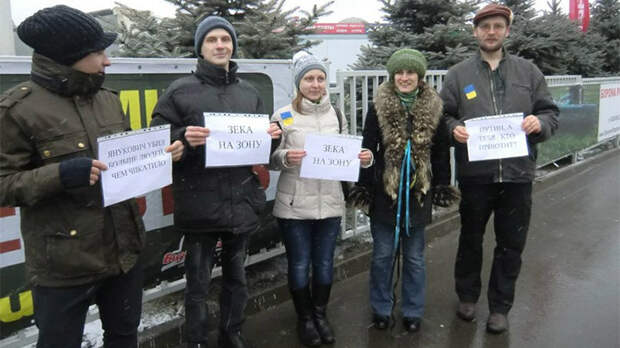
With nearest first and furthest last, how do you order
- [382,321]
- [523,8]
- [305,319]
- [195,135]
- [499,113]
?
[195,135] → [499,113] → [305,319] → [382,321] → [523,8]

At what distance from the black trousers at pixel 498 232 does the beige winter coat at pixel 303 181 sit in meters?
1.00

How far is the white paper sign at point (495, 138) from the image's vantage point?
2990mm

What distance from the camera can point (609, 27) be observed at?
49.1 feet

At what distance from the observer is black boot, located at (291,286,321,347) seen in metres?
3.20

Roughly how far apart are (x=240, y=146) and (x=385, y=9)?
605 cm

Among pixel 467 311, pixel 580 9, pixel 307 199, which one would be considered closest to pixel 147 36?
pixel 307 199

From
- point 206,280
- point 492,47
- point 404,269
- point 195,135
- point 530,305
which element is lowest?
point 530,305

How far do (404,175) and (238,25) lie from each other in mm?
2808

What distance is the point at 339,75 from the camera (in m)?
4.46

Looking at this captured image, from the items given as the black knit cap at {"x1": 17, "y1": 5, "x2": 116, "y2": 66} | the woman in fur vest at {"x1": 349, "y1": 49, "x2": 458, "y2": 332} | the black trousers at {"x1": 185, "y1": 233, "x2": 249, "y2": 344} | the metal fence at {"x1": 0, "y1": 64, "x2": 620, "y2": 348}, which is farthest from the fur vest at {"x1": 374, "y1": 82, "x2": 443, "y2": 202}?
the black knit cap at {"x1": 17, "y1": 5, "x2": 116, "y2": 66}

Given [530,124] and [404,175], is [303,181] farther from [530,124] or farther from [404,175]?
[530,124]

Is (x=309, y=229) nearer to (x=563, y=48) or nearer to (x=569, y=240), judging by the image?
(x=569, y=240)

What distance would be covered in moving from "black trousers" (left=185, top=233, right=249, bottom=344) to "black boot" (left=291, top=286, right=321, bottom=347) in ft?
1.48

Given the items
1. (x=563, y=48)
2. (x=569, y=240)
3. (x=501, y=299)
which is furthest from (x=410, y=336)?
(x=563, y=48)
